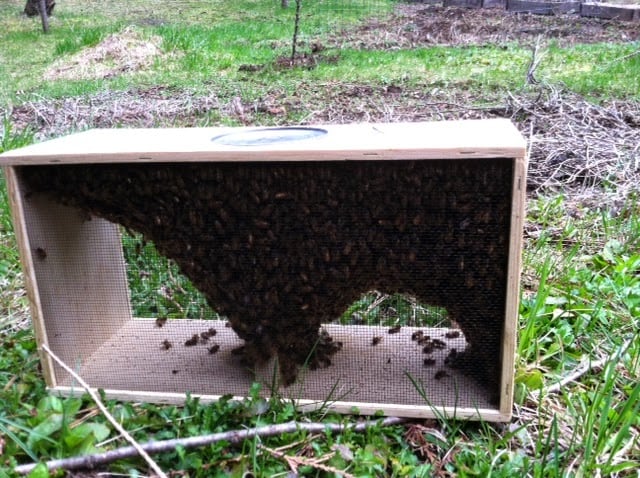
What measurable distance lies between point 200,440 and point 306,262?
0.54 m

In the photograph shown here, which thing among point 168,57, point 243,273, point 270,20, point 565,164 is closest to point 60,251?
point 243,273

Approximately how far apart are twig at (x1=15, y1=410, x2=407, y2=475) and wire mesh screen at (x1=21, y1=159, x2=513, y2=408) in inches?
5.4

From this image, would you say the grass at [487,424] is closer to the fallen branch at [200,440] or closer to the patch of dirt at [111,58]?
the fallen branch at [200,440]

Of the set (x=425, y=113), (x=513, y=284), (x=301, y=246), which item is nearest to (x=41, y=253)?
(x=301, y=246)

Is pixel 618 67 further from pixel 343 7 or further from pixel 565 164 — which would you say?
pixel 343 7

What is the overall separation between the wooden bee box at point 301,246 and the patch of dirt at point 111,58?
5.58 meters

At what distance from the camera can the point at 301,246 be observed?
1597 mm

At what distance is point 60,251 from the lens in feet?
6.02

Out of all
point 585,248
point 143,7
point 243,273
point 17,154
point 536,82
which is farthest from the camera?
point 143,7

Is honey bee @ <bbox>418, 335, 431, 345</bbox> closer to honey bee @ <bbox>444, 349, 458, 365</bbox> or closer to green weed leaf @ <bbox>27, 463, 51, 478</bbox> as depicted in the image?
honey bee @ <bbox>444, 349, 458, 365</bbox>

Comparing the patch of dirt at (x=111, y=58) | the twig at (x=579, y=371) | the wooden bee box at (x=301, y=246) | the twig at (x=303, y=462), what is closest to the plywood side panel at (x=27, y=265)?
the wooden bee box at (x=301, y=246)

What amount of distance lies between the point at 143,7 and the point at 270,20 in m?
3.91

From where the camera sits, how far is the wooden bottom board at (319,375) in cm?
166

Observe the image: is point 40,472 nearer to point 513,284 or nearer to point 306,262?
point 306,262
